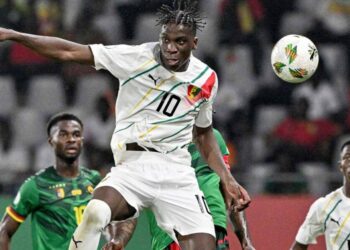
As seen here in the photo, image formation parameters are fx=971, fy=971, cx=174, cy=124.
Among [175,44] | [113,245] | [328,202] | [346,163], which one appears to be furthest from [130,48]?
[328,202]

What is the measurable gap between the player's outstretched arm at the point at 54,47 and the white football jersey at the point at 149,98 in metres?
0.08

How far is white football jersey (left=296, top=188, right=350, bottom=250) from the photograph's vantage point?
24.2 ft

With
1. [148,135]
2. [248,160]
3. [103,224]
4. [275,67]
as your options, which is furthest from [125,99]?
[248,160]

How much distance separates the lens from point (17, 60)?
1122 cm

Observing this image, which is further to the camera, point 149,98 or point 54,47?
point 149,98

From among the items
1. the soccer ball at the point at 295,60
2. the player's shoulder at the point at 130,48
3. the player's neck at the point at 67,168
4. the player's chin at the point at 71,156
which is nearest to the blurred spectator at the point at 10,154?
the player's neck at the point at 67,168

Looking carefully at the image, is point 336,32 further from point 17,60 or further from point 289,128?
point 17,60

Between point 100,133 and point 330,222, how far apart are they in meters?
3.61

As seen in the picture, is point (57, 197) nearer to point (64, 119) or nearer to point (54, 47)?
point (64, 119)

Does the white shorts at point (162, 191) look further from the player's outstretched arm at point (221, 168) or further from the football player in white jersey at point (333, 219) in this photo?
the football player in white jersey at point (333, 219)

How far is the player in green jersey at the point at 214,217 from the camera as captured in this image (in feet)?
21.9

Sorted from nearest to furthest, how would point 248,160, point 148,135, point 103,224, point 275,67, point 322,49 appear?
1. point 103,224
2. point 148,135
3. point 275,67
4. point 248,160
5. point 322,49

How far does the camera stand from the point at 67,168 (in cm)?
761

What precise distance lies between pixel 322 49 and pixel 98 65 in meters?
5.88
